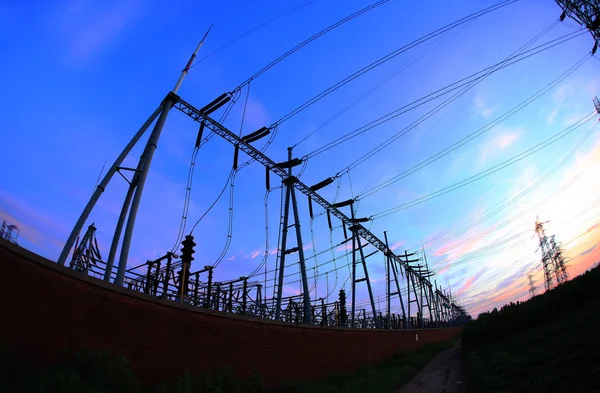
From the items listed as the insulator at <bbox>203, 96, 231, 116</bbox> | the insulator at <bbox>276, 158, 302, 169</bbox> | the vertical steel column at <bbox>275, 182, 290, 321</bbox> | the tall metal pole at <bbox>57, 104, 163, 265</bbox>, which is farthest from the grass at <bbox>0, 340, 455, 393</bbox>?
the insulator at <bbox>276, 158, 302, 169</bbox>

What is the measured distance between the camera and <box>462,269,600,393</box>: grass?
829 cm

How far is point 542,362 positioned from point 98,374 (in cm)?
1236

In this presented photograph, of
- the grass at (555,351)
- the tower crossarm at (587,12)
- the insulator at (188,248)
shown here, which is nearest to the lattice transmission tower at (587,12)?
the tower crossarm at (587,12)

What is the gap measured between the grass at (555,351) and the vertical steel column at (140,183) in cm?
1152

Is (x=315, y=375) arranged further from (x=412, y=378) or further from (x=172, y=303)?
(x=172, y=303)

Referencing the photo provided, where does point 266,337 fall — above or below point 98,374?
above

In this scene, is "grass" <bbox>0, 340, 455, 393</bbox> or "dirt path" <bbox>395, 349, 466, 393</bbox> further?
"dirt path" <bbox>395, 349, 466, 393</bbox>

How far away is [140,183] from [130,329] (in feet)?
15.1

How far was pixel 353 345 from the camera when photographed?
2109cm

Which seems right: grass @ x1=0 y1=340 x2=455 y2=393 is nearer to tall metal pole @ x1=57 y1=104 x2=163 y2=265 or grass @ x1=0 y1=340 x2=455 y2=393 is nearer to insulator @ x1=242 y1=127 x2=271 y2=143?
tall metal pole @ x1=57 y1=104 x2=163 y2=265

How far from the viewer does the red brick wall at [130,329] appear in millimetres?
7078

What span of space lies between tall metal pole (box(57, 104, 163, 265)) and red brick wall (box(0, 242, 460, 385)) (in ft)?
7.73

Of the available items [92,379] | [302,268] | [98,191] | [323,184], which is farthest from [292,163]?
[92,379]

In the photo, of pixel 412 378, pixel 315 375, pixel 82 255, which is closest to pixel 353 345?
pixel 412 378
